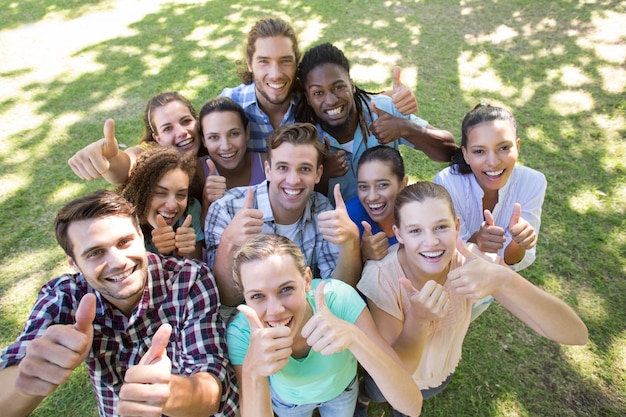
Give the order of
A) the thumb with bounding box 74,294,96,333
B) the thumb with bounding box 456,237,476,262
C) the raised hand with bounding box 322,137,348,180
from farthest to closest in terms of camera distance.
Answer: the raised hand with bounding box 322,137,348,180 → the thumb with bounding box 456,237,476,262 → the thumb with bounding box 74,294,96,333

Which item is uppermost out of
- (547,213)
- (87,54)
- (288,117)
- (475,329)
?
(288,117)

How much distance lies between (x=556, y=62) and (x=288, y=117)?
5.07 metres

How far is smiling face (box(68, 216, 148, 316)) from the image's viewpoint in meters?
1.96

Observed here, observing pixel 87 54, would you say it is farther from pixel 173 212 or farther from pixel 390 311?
pixel 390 311

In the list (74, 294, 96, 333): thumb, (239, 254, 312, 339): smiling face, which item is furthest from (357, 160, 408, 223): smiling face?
(74, 294, 96, 333): thumb

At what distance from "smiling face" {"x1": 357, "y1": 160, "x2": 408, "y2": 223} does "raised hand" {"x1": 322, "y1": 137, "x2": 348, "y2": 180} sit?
185mm

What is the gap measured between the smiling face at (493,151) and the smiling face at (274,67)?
1.50 m

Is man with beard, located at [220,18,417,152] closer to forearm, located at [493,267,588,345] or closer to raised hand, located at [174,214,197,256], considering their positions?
raised hand, located at [174,214,197,256]

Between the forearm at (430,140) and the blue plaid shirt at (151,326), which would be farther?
the forearm at (430,140)

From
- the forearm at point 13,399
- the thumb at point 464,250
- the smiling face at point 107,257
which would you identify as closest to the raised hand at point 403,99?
the thumb at point 464,250

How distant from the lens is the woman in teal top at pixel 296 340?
5.76ft

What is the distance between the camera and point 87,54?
7.28m

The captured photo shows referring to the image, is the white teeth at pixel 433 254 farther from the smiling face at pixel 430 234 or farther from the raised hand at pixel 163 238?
the raised hand at pixel 163 238

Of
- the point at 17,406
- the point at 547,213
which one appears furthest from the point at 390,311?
the point at 547,213
